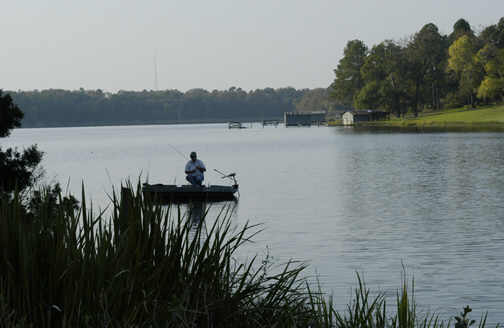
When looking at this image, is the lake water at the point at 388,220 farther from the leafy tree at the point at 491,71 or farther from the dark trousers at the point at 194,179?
the leafy tree at the point at 491,71

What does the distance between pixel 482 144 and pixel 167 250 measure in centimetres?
6648

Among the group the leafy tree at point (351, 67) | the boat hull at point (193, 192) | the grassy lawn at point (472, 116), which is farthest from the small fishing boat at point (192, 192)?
the leafy tree at point (351, 67)

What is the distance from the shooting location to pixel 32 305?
6.30 meters

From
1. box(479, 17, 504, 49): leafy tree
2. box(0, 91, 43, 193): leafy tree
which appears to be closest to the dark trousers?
box(0, 91, 43, 193): leafy tree

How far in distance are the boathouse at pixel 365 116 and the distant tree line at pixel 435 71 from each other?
4777 millimetres

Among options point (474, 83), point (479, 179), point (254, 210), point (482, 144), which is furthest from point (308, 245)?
point (474, 83)

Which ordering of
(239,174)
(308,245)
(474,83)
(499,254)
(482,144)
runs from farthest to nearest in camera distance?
1. (474,83)
2. (482,144)
3. (239,174)
4. (308,245)
5. (499,254)

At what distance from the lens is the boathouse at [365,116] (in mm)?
160375

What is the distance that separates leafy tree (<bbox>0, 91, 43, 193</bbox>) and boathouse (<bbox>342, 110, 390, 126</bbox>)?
14332cm

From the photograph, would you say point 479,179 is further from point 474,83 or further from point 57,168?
point 474,83

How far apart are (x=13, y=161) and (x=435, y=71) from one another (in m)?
136

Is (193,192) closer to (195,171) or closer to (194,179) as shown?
(194,179)

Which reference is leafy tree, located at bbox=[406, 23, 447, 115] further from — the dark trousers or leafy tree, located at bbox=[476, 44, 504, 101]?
the dark trousers

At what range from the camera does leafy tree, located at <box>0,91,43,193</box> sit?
14.8 m
